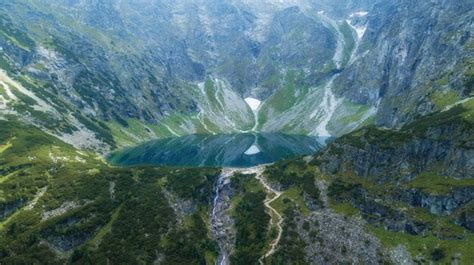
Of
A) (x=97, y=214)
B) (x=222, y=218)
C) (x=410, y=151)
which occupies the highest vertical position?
(x=410, y=151)

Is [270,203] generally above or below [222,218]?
above

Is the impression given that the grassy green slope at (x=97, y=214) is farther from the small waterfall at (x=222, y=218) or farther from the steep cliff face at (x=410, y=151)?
the steep cliff face at (x=410, y=151)

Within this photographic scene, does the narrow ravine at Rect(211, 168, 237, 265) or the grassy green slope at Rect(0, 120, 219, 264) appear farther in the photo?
the narrow ravine at Rect(211, 168, 237, 265)

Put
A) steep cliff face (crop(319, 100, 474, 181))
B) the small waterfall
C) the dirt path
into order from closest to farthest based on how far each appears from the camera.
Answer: the dirt path, the small waterfall, steep cliff face (crop(319, 100, 474, 181))

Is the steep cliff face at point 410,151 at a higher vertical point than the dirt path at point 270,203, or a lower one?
higher

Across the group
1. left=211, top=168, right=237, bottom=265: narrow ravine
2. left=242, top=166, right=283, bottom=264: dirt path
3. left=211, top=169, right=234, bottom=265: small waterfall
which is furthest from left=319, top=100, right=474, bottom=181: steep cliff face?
left=211, top=169, right=234, bottom=265: small waterfall

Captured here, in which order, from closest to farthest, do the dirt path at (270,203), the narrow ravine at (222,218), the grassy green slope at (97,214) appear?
the grassy green slope at (97,214) → the dirt path at (270,203) → the narrow ravine at (222,218)

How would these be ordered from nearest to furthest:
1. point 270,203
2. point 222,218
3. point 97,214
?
point 97,214 < point 222,218 < point 270,203

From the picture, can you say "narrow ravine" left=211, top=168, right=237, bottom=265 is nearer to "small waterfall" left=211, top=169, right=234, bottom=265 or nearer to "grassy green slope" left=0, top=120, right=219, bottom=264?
"small waterfall" left=211, top=169, right=234, bottom=265

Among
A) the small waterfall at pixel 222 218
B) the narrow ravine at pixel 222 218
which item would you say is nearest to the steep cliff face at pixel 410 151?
the narrow ravine at pixel 222 218

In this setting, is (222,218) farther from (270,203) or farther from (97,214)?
(97,214)

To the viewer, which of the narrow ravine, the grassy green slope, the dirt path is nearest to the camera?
the grassy green slope

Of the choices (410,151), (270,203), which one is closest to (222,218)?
(270,203)
